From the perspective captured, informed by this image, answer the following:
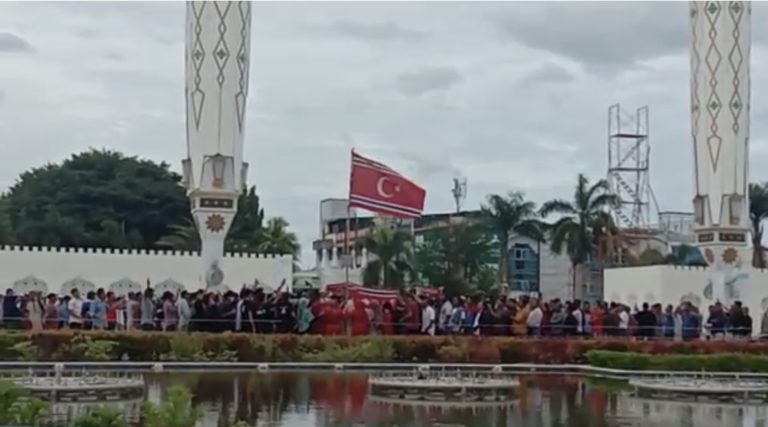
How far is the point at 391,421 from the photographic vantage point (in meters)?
12.3

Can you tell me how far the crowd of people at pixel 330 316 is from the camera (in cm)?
2233

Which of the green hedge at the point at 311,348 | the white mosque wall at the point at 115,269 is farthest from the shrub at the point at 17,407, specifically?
the white mosque wall at the point at 115,269

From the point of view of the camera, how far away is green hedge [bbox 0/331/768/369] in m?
19.8

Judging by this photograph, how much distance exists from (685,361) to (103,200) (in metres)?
38.5

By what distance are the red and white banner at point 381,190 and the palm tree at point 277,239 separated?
98.4ft

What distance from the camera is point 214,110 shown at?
30125 mm

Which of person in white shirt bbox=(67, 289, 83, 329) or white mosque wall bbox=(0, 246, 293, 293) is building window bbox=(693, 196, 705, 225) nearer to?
white mosque wall bbox=(0, 246, 293, 293)

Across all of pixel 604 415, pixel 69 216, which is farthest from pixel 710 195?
pixel 69 216

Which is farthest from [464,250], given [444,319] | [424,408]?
[424,408]

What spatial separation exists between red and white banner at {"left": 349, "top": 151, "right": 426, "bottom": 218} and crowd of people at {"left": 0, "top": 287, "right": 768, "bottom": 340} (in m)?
1.83

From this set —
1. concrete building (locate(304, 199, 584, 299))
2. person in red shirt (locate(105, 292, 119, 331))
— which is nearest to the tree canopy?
concrete building (locate(304, 199, 584, 299))

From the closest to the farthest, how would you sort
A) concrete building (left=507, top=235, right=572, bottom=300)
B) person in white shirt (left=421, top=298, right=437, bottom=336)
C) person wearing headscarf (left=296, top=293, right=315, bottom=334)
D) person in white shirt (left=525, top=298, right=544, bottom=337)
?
person wearing headscarf (left=296, top=293, right=315, bottom=334), person in white shirt (left=421, top=298, right=437, bottom=336), person in white shirt (left=525, top=298, right=544, bottom=337), concrete building (left=507, top=235, right=572, bottom=300)

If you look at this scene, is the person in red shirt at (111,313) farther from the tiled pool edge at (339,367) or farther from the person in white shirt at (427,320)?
the person in white shirt at (427,320)

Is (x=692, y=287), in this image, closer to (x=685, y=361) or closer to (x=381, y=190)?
(x=381, y=190)
